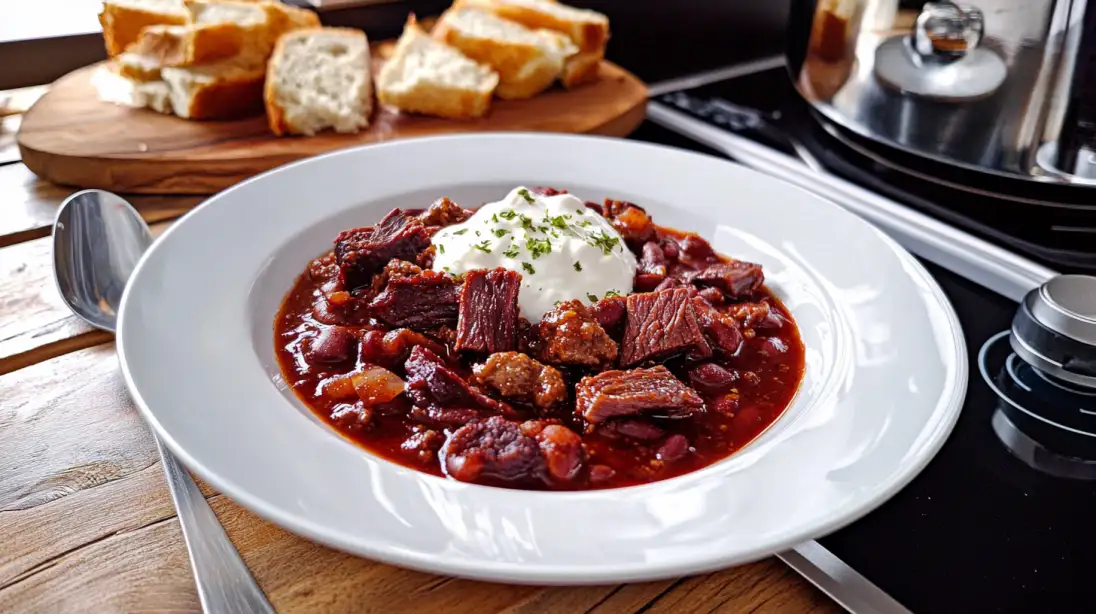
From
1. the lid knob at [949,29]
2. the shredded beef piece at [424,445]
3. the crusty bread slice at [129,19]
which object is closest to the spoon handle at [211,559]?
the shredded beef piece at [424,445]

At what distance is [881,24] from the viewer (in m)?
3.09

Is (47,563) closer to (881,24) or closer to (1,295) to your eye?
(1,295)

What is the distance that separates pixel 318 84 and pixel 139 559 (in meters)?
2.52

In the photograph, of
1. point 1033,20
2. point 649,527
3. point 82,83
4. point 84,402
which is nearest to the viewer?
point 649,527

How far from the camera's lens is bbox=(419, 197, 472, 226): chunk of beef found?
2951 millimetres

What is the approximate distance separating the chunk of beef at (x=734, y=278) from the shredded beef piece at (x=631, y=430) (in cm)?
77

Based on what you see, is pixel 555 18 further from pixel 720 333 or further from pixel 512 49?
pixel 720 333

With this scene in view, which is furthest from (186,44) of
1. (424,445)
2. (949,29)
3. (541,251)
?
(949,29)

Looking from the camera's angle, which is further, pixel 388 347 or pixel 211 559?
pixel 388 347

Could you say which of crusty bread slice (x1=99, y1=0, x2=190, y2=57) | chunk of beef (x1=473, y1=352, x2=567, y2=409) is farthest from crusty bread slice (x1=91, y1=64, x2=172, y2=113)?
chunk of beef (x1=473, y1=352, x2=567, y2=409)

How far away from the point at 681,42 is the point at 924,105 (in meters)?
2.56

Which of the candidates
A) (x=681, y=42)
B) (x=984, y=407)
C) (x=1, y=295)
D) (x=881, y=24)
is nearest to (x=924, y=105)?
(x=881, y=24)

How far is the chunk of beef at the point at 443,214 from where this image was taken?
9.68ft

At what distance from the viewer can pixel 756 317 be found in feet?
8.77
